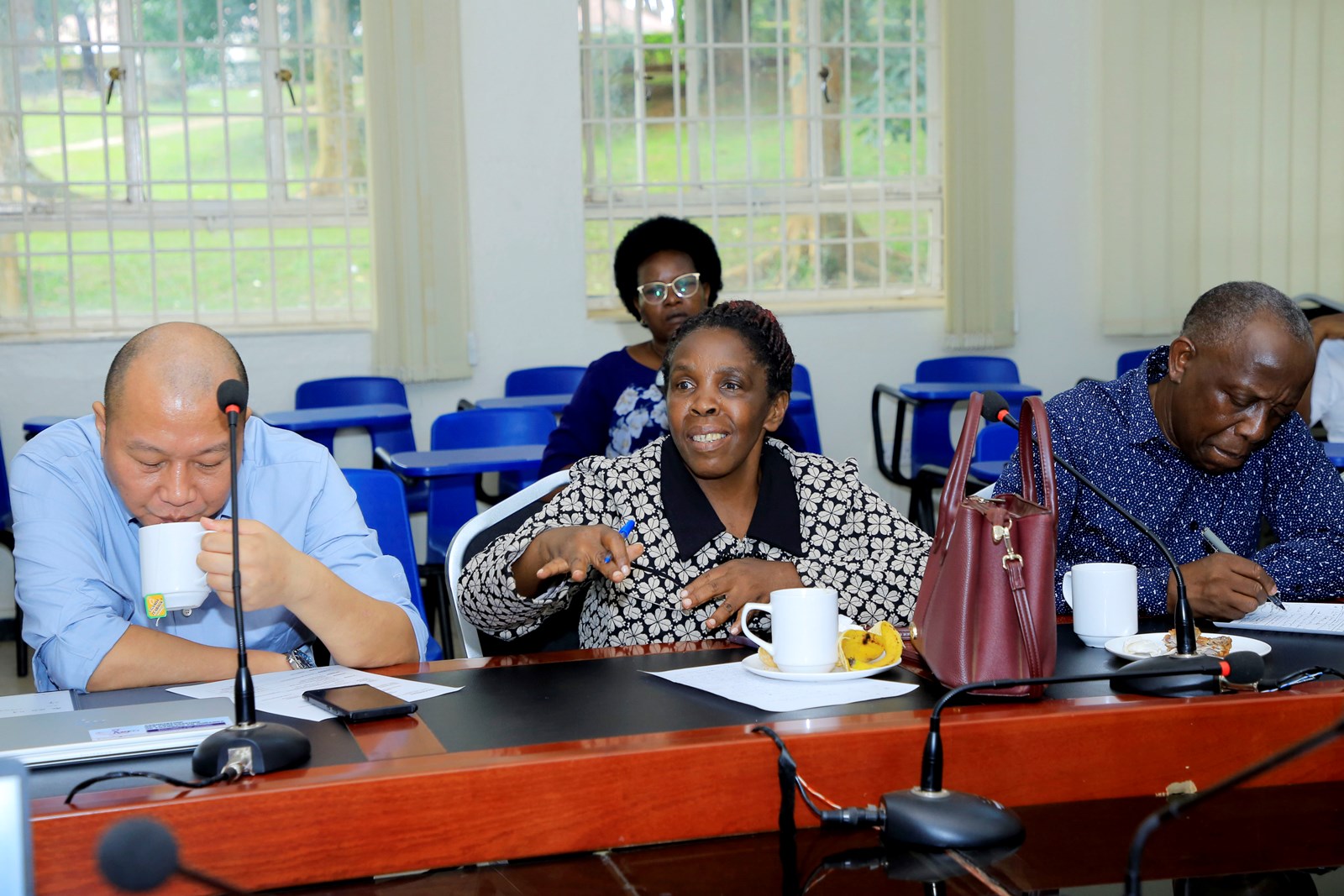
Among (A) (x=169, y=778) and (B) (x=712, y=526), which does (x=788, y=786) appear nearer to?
(A) (x=169, y=778)

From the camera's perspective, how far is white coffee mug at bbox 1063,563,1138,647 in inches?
72.3

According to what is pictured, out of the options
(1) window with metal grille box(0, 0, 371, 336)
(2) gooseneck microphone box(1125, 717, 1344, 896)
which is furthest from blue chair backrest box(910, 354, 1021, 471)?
(2) gooseneck microphone box(1125, 717, 1344, 896)

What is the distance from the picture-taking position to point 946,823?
120 cm

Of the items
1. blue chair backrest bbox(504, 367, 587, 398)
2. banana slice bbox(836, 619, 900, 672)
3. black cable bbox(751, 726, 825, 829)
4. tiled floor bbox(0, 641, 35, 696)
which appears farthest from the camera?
blue chair backrest bbox(504, 367, 587, 398)

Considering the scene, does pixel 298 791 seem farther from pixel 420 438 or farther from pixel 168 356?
pixel 420 438

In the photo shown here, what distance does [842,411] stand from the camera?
6391 mm

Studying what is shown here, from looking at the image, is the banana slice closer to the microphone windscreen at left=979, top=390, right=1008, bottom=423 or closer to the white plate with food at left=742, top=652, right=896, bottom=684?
the white plate with food at left=742, top=652, right=896, bottom=684

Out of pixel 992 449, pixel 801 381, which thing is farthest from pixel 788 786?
pixel 801 381

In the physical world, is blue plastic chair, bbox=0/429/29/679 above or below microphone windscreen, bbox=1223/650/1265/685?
below

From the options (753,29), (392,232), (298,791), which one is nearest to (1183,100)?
(753,29)

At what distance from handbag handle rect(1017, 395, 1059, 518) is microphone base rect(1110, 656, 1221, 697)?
203 millimetres

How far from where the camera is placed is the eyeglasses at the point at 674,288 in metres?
3.90

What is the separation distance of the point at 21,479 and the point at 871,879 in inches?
53.3

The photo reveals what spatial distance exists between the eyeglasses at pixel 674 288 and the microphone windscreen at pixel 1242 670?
2538 mm
